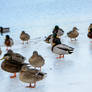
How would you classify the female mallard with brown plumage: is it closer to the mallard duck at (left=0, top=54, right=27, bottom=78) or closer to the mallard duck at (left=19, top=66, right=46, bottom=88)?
the mallard duck at (left=0, top=54, right=27, bottom=78)

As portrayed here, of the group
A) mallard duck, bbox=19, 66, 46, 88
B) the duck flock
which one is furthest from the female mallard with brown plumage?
mallard duck, bbox=19, 66, 46, 88

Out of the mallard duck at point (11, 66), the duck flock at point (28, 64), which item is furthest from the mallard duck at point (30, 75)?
the mallard duck at point (11, 66)

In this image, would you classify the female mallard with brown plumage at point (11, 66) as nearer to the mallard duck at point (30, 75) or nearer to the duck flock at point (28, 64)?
the duck flock at point (28, 64)

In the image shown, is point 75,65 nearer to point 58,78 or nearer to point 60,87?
point 58,78

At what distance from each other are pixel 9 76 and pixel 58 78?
0.74 m

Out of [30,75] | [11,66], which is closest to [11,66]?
[11,66]

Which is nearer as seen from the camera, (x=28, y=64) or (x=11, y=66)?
(x=11, y=66)

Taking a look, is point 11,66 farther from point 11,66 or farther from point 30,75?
point 30,75

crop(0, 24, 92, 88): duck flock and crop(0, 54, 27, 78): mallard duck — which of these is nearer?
crop(0, 24, 92, 88): duck flock

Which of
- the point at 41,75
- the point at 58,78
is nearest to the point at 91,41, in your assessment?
the point at 58,78

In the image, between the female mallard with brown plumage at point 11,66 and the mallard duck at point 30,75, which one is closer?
the mallard duck at point 30,75

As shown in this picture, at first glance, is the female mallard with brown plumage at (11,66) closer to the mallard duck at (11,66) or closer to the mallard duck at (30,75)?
the mallard duck at (11,66)

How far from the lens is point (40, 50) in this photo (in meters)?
4.73

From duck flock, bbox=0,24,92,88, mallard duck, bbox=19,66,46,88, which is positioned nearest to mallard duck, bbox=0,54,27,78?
duck flock, bbox=0,24,92,88
